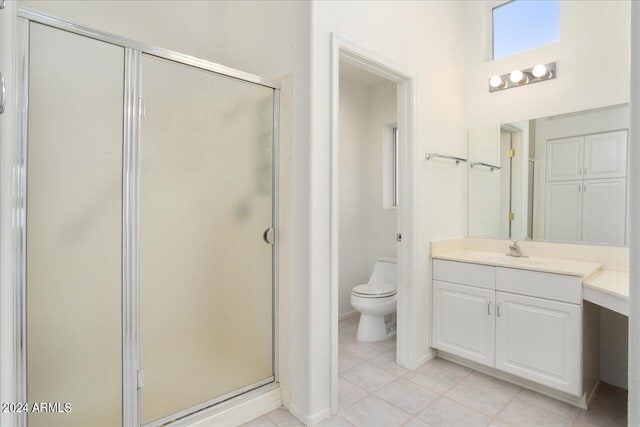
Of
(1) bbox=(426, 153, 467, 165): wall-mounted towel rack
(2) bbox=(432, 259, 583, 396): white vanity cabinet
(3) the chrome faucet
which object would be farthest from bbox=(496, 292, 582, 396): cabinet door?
(1) bbox=(426, 153, 467, 165): wall-mounted towel rack

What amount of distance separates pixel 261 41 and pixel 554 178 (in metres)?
2.24

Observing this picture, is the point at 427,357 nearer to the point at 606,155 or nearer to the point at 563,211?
the point at 563,211

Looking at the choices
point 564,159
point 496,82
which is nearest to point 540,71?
point 496,82

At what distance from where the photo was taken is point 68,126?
1281 millimetres

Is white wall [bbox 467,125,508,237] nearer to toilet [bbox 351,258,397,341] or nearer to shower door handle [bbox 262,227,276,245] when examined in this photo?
toilet [bbox 351,258,397,341]

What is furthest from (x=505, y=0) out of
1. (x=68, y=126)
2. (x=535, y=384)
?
(x=68, y=126)

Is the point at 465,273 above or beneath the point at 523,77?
beneath

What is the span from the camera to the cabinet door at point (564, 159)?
7.40ft

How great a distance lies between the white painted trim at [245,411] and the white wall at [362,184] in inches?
66.0

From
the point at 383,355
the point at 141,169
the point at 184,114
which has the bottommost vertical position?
the point at 383,355

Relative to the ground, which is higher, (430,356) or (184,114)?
(184,114)

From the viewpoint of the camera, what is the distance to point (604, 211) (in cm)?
214

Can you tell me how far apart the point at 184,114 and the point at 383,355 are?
220 centimetres

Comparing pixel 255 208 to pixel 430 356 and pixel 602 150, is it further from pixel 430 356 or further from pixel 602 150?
pixel 602 150
